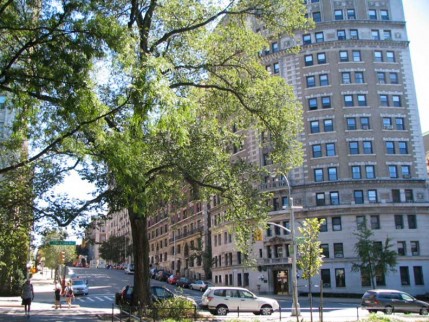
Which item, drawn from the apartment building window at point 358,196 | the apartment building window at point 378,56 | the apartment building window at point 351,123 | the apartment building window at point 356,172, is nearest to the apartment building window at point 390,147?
the apartment building window at point 356,172

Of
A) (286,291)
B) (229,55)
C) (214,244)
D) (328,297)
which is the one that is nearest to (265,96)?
(229,55)

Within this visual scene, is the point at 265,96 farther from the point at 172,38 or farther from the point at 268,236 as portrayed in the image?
the point at 268,236

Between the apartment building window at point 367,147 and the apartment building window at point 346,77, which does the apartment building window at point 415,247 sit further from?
the apartment building window at point 346,77

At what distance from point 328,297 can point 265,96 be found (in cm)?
3379

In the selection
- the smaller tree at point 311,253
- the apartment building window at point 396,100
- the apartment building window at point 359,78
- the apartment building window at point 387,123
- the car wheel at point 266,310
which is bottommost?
the car wheel at point 266,310

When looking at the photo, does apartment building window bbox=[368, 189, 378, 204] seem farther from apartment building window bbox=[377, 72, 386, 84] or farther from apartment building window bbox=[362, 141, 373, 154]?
apartment building window bbox=[377, 72, 386, 84]

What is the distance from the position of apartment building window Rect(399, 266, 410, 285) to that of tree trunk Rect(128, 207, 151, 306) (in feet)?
129

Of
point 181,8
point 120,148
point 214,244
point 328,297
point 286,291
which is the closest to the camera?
point 120,148

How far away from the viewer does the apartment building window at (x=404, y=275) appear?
53234 mm

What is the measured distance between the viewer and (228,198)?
80.0 ft

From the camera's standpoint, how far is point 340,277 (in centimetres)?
A: 5438

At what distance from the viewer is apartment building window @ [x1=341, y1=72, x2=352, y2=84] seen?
59.2 m

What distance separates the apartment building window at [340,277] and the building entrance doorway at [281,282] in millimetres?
5816

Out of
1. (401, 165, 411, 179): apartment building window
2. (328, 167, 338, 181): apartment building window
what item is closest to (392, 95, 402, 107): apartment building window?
(401, 165, 411, 179): apartment building window
